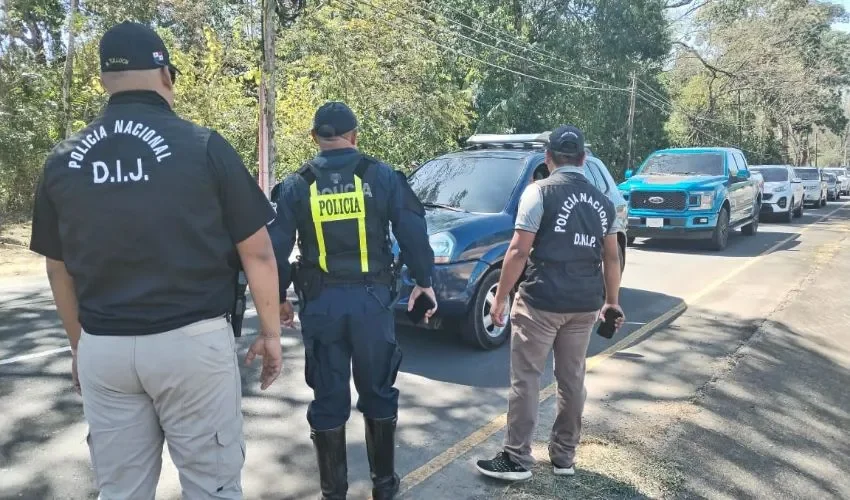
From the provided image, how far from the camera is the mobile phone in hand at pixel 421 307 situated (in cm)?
334

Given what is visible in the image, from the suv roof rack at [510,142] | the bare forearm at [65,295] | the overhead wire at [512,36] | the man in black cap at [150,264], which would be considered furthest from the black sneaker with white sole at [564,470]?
the overhead wire at [512,36]

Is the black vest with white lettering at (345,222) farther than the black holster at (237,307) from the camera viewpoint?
Yes

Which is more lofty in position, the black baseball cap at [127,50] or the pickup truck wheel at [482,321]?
the black baseball cap at [127,50]

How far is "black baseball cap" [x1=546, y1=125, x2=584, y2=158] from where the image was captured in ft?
11.2

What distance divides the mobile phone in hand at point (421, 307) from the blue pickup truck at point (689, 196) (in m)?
10.1

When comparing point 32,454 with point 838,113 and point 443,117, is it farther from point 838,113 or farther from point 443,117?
point 838,113

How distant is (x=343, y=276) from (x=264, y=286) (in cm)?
81

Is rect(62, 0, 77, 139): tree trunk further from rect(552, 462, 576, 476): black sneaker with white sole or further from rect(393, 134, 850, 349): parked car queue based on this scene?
rect(552, 462, 576, 476): black sneaker with white sole

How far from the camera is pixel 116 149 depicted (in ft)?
6.49

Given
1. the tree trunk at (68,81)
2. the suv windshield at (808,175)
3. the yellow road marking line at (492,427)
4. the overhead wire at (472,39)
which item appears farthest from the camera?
the suv windshield at (808,175)

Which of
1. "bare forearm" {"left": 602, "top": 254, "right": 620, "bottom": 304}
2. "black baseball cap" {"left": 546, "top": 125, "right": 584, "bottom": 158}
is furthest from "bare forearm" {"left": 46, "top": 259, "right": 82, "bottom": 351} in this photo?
"bare forearm" {"left": 602, "top": 254, "right": 620, "bottom": 304}

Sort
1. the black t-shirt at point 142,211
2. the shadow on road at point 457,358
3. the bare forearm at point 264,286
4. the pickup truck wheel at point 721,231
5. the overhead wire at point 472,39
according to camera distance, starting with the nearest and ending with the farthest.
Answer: the black t-shirt at point 142,211 < the bare forearm at point 264,286 < the shadow on road at point 457,358 < the pickup truck wheel at point 721,231 < the overhead wire at point 472,39

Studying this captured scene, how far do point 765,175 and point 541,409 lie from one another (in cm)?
1844

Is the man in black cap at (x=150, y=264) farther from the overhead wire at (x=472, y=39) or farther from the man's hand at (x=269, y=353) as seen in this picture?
the overhead wire at (x=472, y=39)
